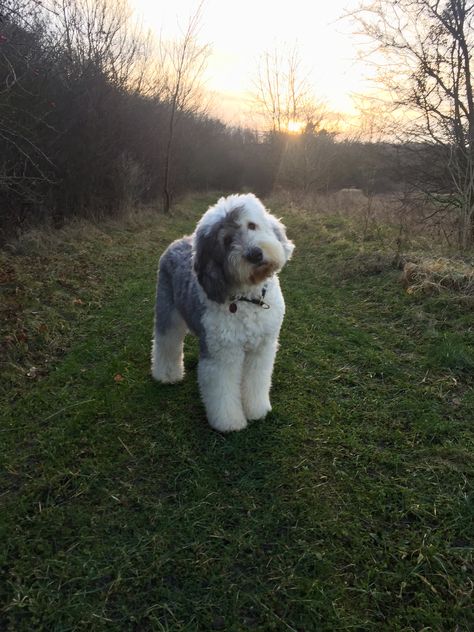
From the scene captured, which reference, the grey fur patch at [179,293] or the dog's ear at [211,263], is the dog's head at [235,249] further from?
the grey fur patch at [179,293]

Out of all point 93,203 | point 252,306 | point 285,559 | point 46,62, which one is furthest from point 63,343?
point 93,203

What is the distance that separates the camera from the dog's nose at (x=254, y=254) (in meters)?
3.09

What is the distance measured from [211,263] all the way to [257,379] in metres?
1.12

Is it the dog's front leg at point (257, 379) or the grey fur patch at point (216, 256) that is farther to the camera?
the dog's front leg at point (257, 379)

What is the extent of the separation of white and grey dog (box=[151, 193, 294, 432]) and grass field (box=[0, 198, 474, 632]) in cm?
35

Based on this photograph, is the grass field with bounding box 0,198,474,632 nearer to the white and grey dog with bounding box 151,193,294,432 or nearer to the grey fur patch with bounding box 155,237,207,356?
the white and grey dog with bounding box 151,193,294,432

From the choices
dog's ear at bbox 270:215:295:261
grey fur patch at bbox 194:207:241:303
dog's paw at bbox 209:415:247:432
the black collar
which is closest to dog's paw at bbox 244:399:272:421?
dog's paw at bbox 209:415:247:432

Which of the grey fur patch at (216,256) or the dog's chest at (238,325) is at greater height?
the grey fur patch at (216,256)

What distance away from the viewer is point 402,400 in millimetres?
4008

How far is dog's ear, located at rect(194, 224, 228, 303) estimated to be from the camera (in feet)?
10.6

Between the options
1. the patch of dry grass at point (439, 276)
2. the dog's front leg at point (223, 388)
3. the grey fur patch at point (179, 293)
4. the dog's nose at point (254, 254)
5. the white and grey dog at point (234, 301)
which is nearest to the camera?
the dog's nose at point (254, 254)

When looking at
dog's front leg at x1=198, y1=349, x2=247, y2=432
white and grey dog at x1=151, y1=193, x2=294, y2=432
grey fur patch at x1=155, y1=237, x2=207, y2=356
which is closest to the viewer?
white and grey dog at x1=151, y1=193, x2=294, y2=432

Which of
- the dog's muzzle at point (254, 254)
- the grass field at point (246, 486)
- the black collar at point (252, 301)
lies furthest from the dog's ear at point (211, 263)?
the grass field at point (246, 486)

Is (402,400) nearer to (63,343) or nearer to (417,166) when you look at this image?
(63,343)
